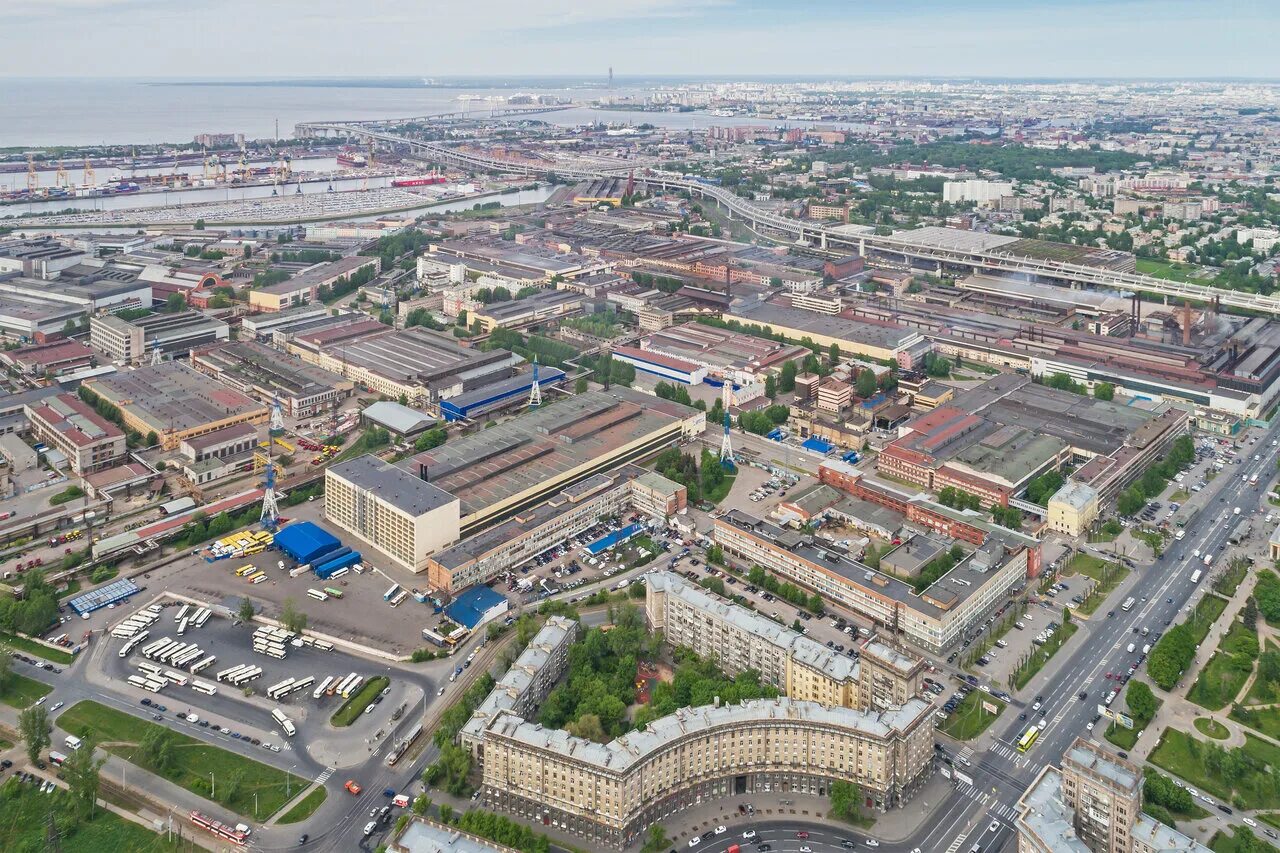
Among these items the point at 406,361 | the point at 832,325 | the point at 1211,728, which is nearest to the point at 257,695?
the point at 1211,728

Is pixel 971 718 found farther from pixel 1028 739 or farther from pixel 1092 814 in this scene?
pixel 1092 814

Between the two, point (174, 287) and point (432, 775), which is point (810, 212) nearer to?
point (174, 287)

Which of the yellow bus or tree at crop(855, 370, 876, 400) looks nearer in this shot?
the yellow bus

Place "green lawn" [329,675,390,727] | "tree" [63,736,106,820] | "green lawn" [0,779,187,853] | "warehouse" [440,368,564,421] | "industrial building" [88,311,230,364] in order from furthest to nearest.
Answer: "industrial building" [88,311,230,364]
"warehouse" [440,368,564,421]
"green lawn" [329,675,390,727]
"tree" [63,736,106,820]
"green lawn" [0,779,187,853]

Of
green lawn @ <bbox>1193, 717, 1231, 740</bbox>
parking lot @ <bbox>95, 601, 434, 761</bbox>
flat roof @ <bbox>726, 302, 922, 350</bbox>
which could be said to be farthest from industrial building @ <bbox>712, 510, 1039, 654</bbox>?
flat roof @ <bbox>726, 302, 922, 350</bbox>

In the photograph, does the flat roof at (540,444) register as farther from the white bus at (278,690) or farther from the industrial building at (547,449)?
the white bus at (278,690)

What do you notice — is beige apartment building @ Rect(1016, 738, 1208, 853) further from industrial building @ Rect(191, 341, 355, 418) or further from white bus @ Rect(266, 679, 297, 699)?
industrial building @ Rect(191, 341, 355, 418)
